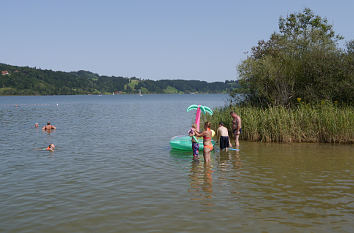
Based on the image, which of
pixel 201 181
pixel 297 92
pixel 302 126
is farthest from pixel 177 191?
pixel 297 92

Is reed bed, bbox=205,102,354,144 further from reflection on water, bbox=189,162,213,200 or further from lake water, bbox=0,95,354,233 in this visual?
reflection on water, bbox=189,162,213,200

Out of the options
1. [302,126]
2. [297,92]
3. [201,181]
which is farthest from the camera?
Answer: [297,92]

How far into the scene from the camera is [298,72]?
26109mm

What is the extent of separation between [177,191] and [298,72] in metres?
18.9

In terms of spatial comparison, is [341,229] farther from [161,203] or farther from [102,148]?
[102,148]

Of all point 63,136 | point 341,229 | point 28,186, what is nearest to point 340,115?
point 341,229

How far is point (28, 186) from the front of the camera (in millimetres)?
11992

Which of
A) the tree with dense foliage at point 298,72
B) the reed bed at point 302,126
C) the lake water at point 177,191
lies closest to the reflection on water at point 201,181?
the lake water at point 177,191

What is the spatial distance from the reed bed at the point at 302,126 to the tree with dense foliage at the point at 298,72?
8.74 feet

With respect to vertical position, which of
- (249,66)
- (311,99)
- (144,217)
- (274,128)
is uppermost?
(249,66)

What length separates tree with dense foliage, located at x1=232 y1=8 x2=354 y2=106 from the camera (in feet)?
79.5

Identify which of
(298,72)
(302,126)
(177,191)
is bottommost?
(177,191)

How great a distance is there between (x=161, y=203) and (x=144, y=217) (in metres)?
1.17

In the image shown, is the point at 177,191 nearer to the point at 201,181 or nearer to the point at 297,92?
the point at 201,181
